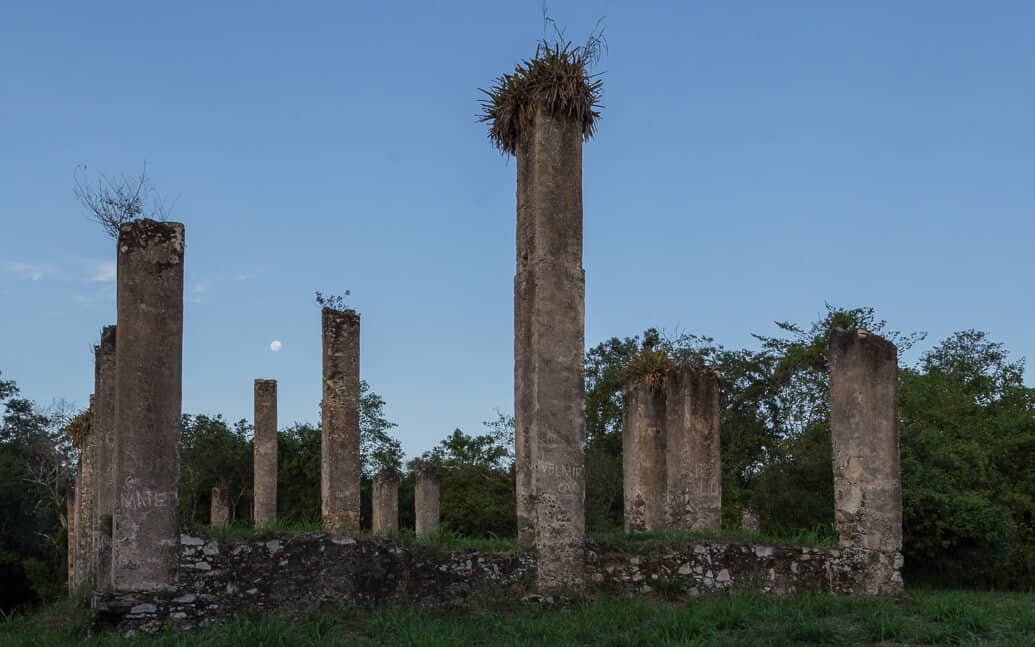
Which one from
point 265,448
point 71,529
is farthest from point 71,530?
point 265,448

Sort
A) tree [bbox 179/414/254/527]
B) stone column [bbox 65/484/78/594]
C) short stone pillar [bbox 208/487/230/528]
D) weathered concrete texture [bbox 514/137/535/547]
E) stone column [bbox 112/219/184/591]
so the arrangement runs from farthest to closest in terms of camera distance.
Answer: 1. tree [bbox 179/414/254/527]
2. short stone pillar [bbox 208/487/230/528]
3. stone column [bbox 65/484/78/594]
4. weathered concrete texture [bbox 514/137/535/547]
5. stone column [bbox 112/219/184/591]

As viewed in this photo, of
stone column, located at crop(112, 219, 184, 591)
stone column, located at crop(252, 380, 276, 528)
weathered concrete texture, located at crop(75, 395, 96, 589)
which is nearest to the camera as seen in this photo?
stone column, located at crop(112, 219, 184, 591)

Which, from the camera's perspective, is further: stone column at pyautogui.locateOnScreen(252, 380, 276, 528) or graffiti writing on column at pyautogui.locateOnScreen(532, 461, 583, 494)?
stone column at pyautogui.locateOnScreen(252, 380, 276, 528)

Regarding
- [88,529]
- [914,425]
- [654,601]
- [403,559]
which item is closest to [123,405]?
[403,559]

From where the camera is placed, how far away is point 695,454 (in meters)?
19.3

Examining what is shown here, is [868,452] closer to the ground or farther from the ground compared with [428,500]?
farther from the ground

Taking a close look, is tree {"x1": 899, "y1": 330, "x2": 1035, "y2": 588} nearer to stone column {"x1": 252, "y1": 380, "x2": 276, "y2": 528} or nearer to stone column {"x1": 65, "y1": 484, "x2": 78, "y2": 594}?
stone column {"x1": 252, "y1": 380, "x2": 276, "y2": 528}

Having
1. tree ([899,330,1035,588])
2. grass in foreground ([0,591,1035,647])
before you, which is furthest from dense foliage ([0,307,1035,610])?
grass in foreground ([0,591,1035,647])

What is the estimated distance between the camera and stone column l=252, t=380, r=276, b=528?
75.4 ft

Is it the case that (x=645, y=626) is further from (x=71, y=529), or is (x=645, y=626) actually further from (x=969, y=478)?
(x=71, y=529)

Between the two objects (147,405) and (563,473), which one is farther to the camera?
(563,473)

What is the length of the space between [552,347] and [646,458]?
8.36 metres

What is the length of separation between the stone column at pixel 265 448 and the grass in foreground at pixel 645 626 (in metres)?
11.1

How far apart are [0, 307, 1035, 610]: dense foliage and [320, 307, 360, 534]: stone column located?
2.82 meters
